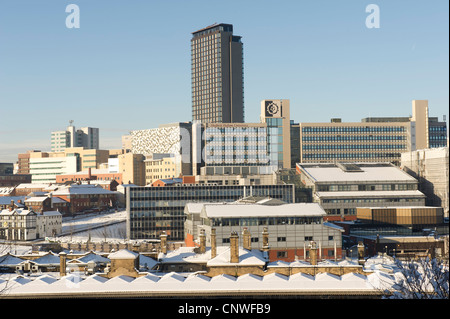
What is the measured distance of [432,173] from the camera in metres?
189

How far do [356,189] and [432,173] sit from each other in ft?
91.5

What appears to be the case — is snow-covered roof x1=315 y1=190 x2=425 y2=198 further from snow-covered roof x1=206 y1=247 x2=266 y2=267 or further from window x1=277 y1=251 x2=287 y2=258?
snow-covered roof x1=206 y1=247 x2=266 y2=267

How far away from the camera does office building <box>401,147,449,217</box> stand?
598ft

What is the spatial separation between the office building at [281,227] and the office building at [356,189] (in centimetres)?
Answer: 5595

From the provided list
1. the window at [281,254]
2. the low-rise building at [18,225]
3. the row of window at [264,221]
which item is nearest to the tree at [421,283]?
the window at [281,254]

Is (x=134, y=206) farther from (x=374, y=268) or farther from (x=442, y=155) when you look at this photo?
(x=374, y=268)

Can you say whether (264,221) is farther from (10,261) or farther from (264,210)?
(10,261)

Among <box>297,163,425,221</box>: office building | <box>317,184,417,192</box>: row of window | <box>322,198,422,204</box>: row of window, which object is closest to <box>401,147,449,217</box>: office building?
<box>297,163,425,221</box>: office building

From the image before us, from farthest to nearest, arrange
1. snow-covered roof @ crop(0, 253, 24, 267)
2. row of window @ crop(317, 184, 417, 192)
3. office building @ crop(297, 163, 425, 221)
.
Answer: row of window @ crop(317, 184, 417, 192), office building @ crop(297, 163, 425, 221), snow-covered roof @ crop(0, 253, 24, 267)

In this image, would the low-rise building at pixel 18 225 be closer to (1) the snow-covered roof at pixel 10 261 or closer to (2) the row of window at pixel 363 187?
(2) the row of window at pixel 363 187

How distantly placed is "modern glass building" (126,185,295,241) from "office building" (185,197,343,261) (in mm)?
55870

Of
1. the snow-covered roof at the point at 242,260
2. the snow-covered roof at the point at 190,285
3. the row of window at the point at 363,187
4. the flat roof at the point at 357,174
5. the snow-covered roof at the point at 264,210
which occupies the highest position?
the flat roof at the point at 357,174

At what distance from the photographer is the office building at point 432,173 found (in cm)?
18212
